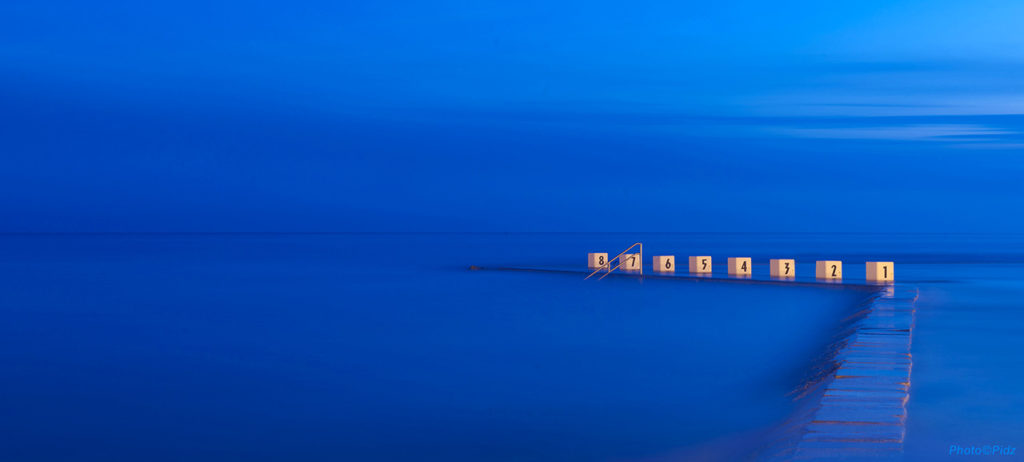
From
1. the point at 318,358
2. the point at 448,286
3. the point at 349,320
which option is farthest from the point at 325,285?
the point at 318,358

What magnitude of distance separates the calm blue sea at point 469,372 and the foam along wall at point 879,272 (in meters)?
1.37

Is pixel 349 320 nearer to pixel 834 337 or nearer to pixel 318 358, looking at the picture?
pixel 318 358

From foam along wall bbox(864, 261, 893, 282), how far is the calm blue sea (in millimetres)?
1371

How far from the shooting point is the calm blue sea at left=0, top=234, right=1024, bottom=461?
35.6 feet

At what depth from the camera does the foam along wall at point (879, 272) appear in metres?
30.5

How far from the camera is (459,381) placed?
50.7ft

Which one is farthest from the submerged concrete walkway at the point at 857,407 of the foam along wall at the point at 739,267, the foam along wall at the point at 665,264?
the foam along wall at the point at 665,264

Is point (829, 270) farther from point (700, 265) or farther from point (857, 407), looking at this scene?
point (857, 407)

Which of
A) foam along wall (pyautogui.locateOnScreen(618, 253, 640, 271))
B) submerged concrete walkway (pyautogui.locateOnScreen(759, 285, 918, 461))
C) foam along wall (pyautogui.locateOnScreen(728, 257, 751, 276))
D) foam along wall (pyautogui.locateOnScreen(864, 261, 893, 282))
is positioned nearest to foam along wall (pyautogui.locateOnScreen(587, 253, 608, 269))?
foam along wall (pyautogui.locateOnScreen(618, 253, 640, 271))

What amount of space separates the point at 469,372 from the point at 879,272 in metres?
18.8

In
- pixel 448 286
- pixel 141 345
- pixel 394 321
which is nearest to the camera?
pixel 141 345

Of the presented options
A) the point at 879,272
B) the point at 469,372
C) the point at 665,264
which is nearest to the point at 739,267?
the point at 665,264

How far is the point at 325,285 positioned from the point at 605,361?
23.8 m

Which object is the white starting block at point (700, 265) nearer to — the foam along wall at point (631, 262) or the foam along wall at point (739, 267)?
the foam along wall at point (739, 267)
